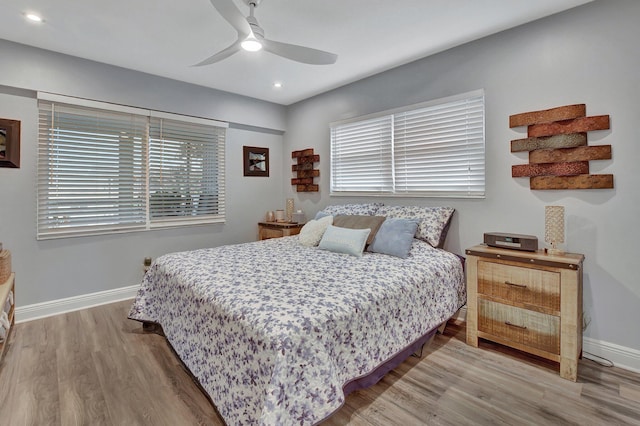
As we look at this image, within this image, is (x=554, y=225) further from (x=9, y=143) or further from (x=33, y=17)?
(x=9, y=143)

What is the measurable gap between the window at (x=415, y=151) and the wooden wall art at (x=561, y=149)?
0.38 metres

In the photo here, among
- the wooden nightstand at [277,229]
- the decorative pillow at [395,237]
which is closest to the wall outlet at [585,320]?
the decorative pillow at [395,237]

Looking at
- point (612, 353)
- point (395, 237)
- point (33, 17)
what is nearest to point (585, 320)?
point (612, 353)

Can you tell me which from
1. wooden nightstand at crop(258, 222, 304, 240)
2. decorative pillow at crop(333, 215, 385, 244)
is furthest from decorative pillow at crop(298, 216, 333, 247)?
wooden nightstand at crop(258, 222, 304, 240)

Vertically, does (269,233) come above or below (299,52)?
below

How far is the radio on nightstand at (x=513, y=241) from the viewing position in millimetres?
2273

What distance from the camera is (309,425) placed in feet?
4.29

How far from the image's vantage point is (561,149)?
2.36m

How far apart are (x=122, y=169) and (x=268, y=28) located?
2.27 meters

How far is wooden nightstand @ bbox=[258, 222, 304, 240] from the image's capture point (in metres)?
4.20

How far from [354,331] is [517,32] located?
2.73 meters

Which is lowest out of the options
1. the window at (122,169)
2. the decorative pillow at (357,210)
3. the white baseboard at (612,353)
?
the white baseboard at (612,353)

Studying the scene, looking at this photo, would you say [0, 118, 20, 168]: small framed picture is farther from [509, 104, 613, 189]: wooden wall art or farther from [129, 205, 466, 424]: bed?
[509, 104, 613, 189]: wooden wall art

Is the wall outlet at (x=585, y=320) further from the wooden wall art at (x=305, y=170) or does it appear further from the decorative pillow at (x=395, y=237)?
the wooden wall art at (x=305, y=170)
